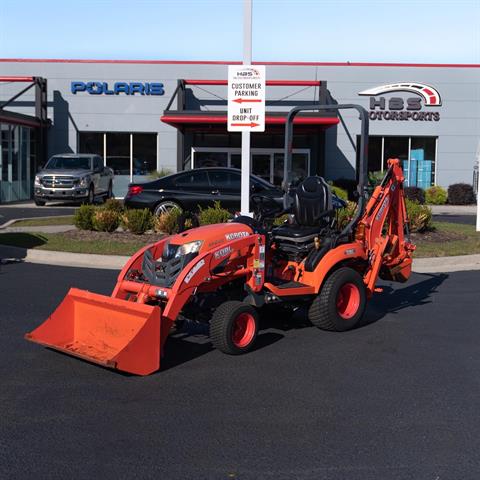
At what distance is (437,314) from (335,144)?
2371cm

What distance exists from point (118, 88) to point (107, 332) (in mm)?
26597

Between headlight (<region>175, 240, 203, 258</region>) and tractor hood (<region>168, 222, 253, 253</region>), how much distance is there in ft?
0.06

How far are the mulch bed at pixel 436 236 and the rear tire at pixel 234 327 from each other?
8512 millimetres

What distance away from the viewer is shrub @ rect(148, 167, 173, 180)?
1181 inches

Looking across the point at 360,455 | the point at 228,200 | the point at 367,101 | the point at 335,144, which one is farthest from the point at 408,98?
the point at 360,455

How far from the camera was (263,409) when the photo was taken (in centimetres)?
548

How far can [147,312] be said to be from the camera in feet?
20.1

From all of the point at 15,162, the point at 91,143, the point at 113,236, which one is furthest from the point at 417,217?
the point at 91,143

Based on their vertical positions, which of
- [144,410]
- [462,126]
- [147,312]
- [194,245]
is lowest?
[144,410]

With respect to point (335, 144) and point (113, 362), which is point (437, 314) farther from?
point (335, 144)

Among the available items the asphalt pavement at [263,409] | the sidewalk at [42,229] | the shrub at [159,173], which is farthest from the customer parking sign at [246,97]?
the shrub at [159,173]

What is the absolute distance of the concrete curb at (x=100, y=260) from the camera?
1268 centimetres

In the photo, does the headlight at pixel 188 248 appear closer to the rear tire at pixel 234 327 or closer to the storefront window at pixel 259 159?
the rear tire at pixel 234 327

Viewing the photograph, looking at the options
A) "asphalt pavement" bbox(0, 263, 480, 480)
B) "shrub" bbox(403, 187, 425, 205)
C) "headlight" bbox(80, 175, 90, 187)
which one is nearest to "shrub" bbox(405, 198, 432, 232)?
"asphalt pavement" bbox(0, 263, 480, 480)
